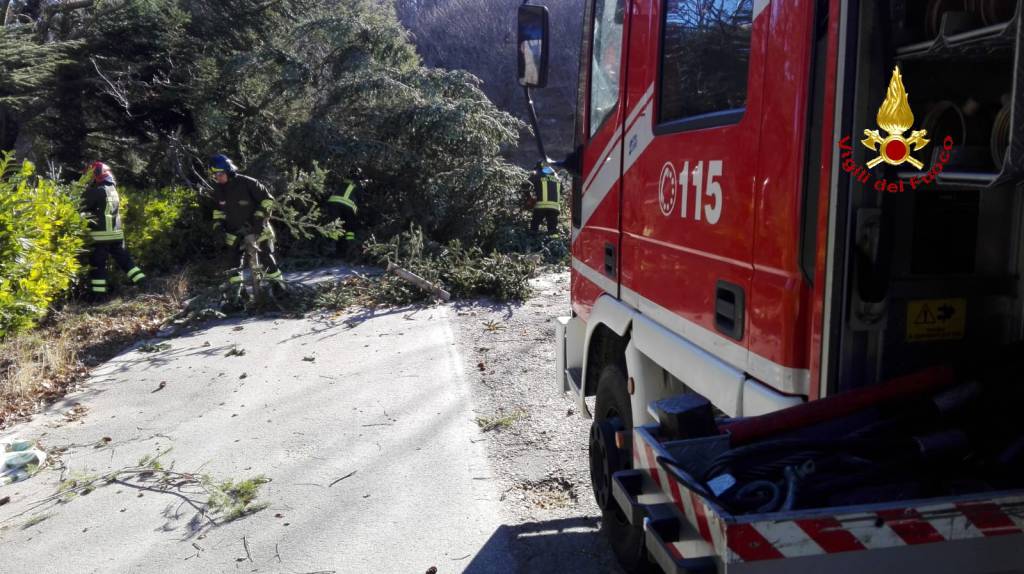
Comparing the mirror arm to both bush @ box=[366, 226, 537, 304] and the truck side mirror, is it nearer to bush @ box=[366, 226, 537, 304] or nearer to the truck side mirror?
the truck side mirror

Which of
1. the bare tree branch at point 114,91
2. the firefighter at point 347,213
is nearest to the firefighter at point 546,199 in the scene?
the firefighter at point 347,213

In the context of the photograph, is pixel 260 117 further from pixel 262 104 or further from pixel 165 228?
pixel 165 228

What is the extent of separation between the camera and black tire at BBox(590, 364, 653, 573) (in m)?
3.32

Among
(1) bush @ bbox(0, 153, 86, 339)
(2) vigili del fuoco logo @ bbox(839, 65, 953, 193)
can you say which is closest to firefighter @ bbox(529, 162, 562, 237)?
(1) bush @ bbox(0, 153, 86, 339)

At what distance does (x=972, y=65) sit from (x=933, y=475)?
1019 millimetres

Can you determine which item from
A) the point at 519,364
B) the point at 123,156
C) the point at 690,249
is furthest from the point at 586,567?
the point at 123,156

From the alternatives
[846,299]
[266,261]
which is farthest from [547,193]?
[846,299]

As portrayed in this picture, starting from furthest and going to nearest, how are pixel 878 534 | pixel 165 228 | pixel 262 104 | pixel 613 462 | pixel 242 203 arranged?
pixel 262 104
pixel 165 228
pixel 242 203
pixel 613 462
pixel 878 534

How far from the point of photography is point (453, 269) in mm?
9789

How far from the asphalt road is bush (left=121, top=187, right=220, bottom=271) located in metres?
3.71

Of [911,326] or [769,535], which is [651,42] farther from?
[769,535]

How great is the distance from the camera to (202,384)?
6711 mm

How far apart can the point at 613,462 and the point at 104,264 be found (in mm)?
8639

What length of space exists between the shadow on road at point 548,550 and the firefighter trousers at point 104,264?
7832mm
